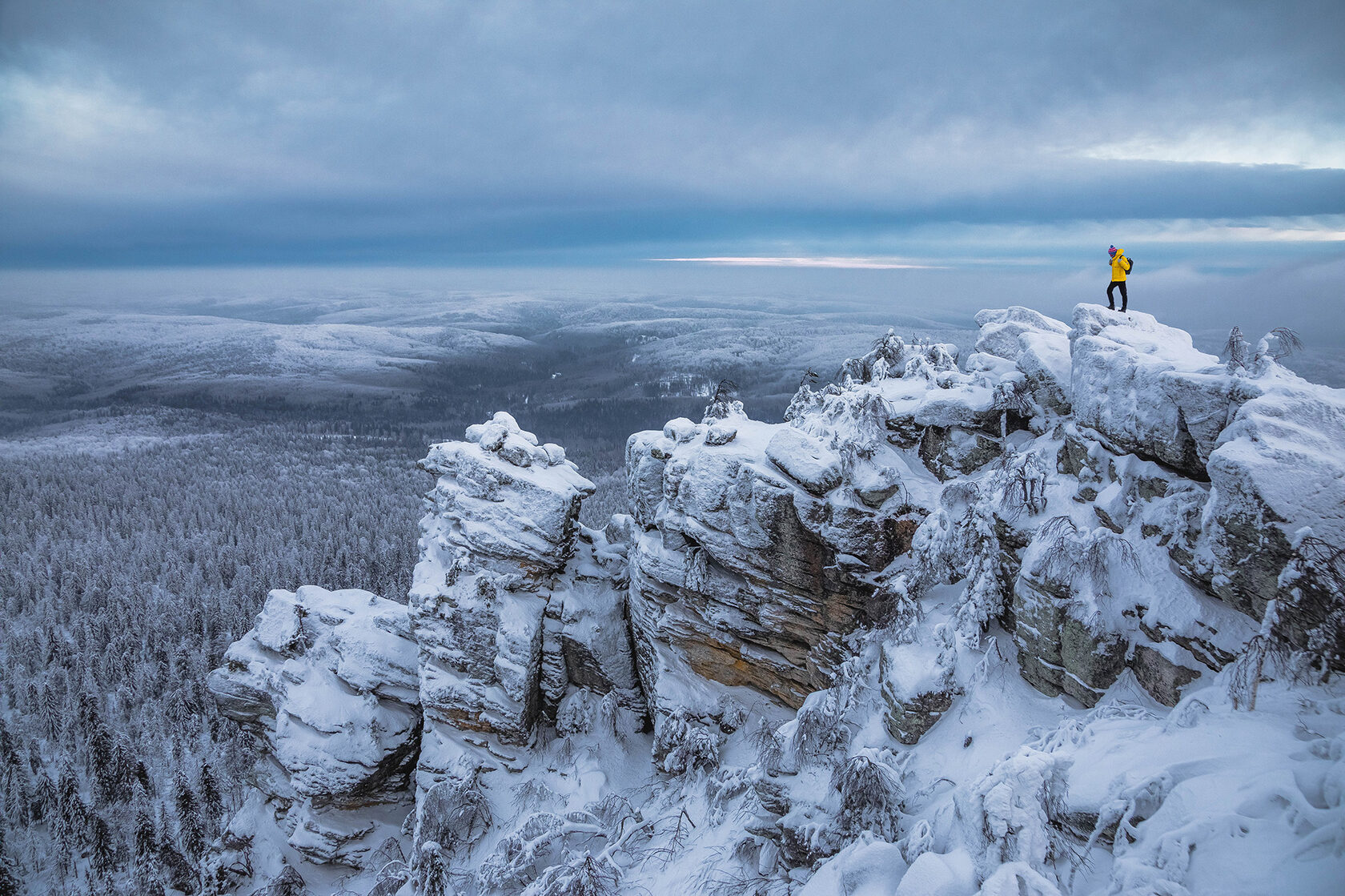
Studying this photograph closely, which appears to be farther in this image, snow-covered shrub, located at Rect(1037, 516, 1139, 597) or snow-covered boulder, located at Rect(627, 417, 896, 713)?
snow-covered boulder, located at Rect(627, 417, 896, 713)

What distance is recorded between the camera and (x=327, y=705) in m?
28.9

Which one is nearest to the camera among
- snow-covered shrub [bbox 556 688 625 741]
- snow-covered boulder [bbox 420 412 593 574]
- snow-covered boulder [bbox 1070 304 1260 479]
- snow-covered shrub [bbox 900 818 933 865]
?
snow-covered shrub [bbox 900 818 933 865]

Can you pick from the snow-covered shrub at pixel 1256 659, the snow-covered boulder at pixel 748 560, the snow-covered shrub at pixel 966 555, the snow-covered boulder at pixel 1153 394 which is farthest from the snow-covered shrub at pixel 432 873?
the snow-covered boulder at pixel 1153 394

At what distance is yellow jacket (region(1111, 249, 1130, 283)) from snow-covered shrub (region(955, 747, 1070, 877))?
56.2 ft

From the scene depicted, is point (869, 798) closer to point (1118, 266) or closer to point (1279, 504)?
point (1279, 504)

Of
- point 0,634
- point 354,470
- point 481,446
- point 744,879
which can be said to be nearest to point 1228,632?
point 744,879

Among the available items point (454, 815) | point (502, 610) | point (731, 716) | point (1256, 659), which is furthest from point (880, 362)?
point (454, 815)

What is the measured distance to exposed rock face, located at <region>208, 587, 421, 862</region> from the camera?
92.3 ft

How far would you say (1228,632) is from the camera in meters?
11.9

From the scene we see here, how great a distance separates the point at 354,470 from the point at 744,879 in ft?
570

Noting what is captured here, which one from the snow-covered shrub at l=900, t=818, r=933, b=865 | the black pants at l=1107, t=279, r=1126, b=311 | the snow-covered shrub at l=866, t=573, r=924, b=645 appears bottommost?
the snow-covered shrub at l=900, t=818, r=933, b=865

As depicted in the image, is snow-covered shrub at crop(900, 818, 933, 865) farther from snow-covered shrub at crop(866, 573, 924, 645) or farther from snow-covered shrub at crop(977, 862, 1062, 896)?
snow-covered shrub at crop(866, 573, 924, 645)

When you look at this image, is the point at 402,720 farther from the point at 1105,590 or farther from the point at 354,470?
the point at 354,470


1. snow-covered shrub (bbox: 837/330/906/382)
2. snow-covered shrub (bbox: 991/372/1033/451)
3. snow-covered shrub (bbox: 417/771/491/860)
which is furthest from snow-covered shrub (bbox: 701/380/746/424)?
snow-covered shrub (bbox: 417/771/491/860)
